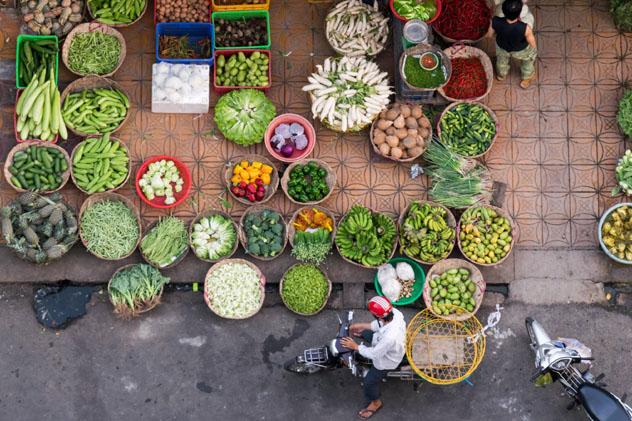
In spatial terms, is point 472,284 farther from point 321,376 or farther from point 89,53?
point 89,53

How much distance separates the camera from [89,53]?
785cm

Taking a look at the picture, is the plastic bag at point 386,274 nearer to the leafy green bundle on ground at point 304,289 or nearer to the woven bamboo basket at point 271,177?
the leafy green bundle on ground at point 304,289

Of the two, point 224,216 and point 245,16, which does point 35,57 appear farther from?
point 224,216

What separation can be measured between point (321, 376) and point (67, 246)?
2753 mm

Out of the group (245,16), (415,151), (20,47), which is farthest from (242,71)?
(20,47)

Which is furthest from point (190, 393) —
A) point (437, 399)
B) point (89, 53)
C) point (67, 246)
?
point (89, 53)

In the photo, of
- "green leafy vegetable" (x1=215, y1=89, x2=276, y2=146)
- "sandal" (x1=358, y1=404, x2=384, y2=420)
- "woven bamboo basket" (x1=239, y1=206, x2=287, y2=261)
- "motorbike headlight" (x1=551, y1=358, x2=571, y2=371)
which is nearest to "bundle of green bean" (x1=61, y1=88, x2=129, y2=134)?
"green leafy vegetable" (x1=215, y1=89, x2=276, y2=146)

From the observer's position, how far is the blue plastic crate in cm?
787

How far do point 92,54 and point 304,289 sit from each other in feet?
10.3

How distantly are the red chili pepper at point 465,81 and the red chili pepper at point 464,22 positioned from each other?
10.5 inches

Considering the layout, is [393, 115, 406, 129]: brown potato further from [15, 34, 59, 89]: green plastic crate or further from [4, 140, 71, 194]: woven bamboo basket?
[15, 34, 59, 89]: green plastic crate

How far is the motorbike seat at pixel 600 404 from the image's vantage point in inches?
272

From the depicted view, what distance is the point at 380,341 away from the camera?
6.64 meters

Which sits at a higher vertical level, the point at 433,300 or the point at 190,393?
the point at 433,300
